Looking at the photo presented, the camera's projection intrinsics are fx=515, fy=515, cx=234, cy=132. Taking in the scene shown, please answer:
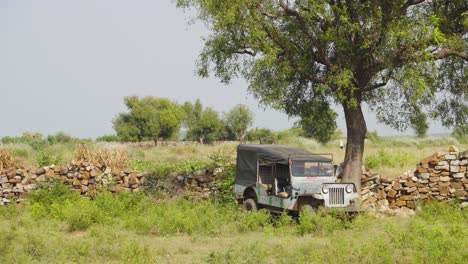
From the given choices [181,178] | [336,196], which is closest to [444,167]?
[336,196]

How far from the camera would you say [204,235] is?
1246cm

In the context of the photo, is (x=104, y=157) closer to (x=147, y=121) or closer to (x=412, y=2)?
(x=412, y=2)

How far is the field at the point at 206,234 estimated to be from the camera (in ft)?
28.6

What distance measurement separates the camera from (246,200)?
15.1 meters

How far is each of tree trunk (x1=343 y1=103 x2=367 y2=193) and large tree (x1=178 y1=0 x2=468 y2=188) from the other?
0.11 feet

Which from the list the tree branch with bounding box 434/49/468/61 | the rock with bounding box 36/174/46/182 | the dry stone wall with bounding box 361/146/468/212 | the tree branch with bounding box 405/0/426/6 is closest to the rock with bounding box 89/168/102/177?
the rock with bounding box 36/174/46/182

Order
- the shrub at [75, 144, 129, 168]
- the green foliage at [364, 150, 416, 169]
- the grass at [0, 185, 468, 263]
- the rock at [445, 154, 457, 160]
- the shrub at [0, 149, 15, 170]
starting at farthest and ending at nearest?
the green foliage at [364, 150, 416, 169]
the shrub at [0, 149, 15, 170]
the shrub at [75, 144, 129, 168]
the rock at [445, 154, 457, 160]
the grass at [0, 185, 468, 263]

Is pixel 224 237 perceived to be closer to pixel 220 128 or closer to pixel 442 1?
pixel 442 1

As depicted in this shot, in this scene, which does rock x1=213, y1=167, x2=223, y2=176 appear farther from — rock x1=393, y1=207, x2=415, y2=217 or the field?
rock x1=393, y1=207, x2=415, y2=217

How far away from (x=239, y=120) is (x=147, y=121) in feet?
42.3

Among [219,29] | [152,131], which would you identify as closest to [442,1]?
[219,29]

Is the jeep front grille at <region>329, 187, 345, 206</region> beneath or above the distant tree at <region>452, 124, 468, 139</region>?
beneath

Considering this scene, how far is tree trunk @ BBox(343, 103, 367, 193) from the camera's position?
56.3 ft

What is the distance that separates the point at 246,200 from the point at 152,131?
50836 millimetres
